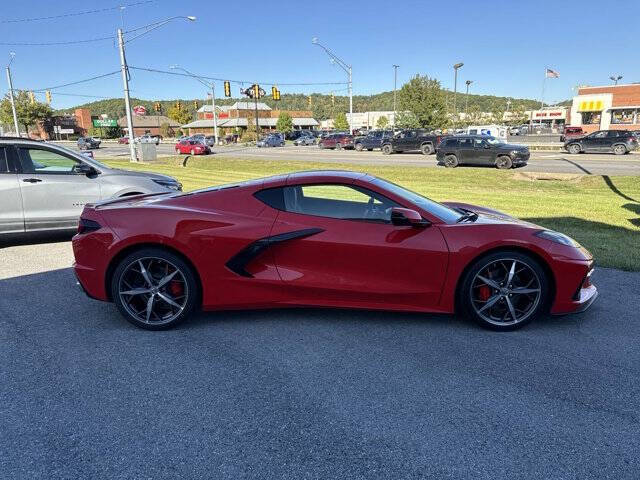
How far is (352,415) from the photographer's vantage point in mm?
2998

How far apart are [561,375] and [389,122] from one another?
122725mm

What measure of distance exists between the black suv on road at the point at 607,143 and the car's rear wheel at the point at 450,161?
11764 mm

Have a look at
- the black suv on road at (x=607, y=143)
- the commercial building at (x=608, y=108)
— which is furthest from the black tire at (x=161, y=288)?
the commercial building at (x=608, y=108)

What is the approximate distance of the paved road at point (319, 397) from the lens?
102 inches

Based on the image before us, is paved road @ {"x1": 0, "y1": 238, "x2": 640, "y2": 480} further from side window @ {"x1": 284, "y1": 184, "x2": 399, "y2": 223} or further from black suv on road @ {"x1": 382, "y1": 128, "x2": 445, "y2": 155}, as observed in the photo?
black suv on road @ {"x1": 382, "y1": 128, "x2": 445, "y2": 155}

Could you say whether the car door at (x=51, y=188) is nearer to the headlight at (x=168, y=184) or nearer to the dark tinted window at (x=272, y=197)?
the headlight at (x=168, y=184)

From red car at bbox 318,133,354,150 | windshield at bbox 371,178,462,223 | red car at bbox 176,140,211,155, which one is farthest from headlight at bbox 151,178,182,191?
red car at bbox 318,133,354,150

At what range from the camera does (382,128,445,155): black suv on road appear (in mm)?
32750

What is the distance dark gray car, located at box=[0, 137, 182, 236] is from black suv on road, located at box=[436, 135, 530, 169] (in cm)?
1885

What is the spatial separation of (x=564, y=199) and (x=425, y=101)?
38.4 meters

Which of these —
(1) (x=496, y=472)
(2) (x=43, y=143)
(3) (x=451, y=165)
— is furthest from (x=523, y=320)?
(3) (x=451, y=165)

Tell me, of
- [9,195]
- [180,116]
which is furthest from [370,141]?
[180,116]

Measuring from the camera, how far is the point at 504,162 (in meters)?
22.9

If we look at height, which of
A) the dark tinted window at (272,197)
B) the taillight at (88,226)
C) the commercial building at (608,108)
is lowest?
the taillight at (88,226)
